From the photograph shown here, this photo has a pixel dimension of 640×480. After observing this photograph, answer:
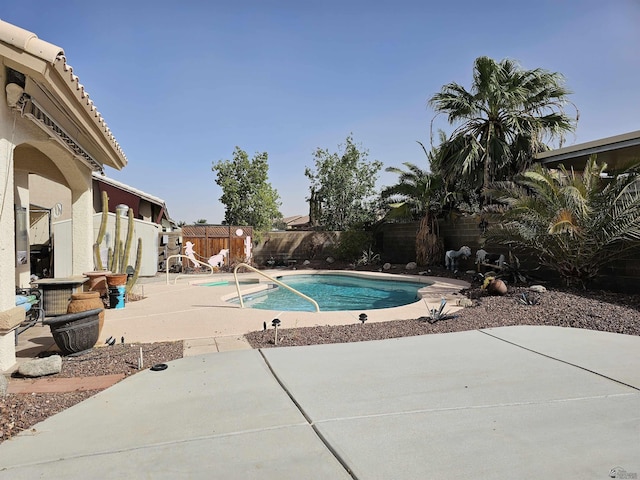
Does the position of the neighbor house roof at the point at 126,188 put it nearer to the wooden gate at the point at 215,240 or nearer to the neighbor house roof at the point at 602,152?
the wooden gate at the point at 215,240

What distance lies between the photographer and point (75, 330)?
16.9ft

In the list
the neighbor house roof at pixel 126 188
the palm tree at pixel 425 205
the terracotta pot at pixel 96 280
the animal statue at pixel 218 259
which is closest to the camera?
the terracotta pot at pixel 96 280

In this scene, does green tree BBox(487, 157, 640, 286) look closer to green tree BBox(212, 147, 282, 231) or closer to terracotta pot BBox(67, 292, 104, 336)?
terracotta pot BBox(67, 292, 104, 336)

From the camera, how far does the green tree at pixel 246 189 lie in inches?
879

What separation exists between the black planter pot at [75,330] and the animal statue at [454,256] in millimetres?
13168

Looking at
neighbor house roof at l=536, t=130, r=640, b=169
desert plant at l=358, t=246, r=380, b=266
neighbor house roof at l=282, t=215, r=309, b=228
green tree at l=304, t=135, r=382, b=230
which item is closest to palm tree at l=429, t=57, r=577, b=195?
neighbor house roof at l=536, t=130, r=640, b=169

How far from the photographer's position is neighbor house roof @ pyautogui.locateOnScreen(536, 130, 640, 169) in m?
10.8

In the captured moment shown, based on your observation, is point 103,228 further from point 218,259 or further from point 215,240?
→ point 215,240

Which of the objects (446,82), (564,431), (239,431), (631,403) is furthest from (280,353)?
(446,82)

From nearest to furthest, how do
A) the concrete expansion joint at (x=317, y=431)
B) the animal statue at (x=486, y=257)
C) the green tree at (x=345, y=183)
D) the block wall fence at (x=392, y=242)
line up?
the concrete expansion joint at (x=317, y=431) → the animal statue at (x=486, y=257) → the block wall fence at (x=392, y=242) → the green tree at (x=345, y=183)

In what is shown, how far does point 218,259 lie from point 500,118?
13161 mm

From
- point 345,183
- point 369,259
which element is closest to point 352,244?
point 369,259

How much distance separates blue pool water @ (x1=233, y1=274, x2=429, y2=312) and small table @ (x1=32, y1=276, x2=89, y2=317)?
4.58 metres

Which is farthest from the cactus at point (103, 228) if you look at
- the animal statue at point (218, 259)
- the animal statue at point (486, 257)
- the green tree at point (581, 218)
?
the animal statue at point (486, 257)
